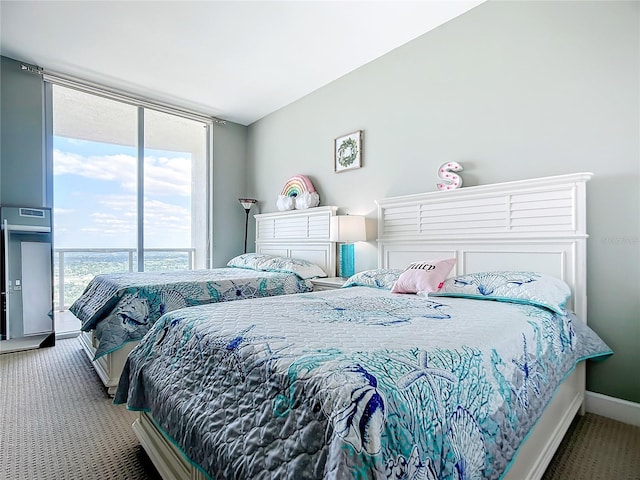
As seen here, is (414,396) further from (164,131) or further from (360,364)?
(164,131)

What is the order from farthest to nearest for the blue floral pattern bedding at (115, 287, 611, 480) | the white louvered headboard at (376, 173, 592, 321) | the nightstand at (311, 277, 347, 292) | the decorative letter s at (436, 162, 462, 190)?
the nightstand at (311, 277, 347, 292), the decorative letter s at (436, 162, 462, 190), the white louvered headboard at (376, 173, 592, 321), the blue floral pattern bedding at (115, 287, 611, 480)

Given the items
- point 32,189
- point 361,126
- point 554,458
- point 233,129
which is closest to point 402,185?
point 361,126

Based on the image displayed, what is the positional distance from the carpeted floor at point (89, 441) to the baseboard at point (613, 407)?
0.04 m

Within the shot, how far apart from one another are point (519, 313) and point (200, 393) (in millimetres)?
1390

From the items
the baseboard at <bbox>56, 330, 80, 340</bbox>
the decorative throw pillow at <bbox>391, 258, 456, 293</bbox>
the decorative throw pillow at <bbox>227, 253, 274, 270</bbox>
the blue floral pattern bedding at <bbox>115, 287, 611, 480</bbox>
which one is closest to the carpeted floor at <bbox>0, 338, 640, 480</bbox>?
the blue floral pattern bedding at <bbox>115, 287, 611, 480</bbox>

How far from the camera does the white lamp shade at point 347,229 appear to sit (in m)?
3.01

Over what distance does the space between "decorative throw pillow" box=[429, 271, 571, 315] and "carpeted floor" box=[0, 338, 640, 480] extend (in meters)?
0.69

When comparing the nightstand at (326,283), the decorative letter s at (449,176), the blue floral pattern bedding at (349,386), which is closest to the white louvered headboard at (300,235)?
the nightstand at (326,283)

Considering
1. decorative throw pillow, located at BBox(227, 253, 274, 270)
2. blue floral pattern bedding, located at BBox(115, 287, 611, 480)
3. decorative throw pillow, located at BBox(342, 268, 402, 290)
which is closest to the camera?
blue floral pattern bedding, located at BBox(115, 287, 611, 480)

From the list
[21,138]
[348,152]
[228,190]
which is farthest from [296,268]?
[21,138]

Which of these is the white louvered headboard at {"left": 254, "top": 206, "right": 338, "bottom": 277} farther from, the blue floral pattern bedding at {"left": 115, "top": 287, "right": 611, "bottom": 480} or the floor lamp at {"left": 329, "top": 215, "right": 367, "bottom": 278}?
the blue floral pattern bedding at {"left": 115, "top": 287, "right": 611, "bottom": 480}

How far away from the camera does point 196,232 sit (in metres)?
4.73

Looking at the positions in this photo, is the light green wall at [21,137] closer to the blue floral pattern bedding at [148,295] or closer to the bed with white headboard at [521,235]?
the blue floral pattern bedding at [148,295]

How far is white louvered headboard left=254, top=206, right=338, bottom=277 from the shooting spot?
3.56 metres
